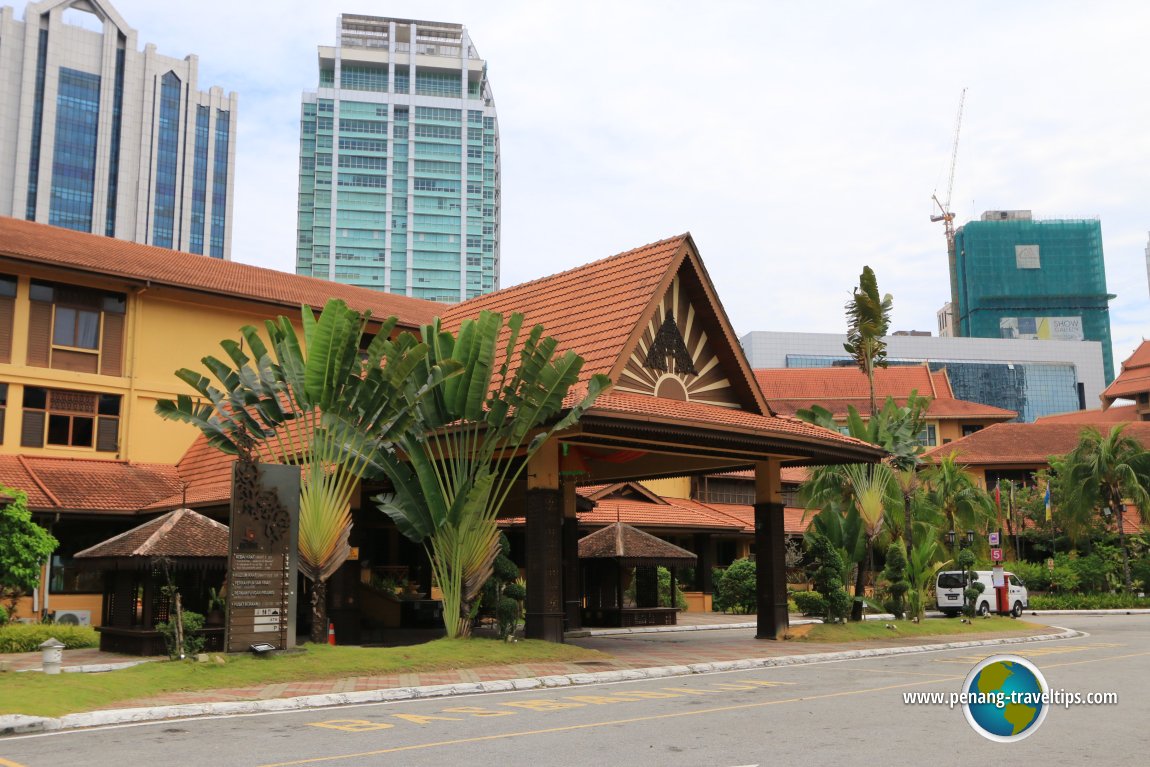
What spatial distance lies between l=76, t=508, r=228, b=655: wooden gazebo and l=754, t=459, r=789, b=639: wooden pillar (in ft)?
36.6

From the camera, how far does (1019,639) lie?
25188 mm

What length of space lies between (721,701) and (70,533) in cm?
1963

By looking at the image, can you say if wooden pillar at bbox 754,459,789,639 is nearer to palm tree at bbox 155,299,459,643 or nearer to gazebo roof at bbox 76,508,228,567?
palm tree at bbox 155,299,459,643

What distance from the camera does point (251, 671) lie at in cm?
1526

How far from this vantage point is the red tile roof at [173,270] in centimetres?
2781

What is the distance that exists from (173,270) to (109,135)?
99162 mm

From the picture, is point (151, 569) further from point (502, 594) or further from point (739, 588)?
point (739, 588)

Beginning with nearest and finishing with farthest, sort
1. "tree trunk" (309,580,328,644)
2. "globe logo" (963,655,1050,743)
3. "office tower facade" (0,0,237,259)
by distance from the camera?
"globe logo" (963,655,1050,743) → "tree trunk" (309,580,328,644) → "office tower facade" (0,0,237,259)

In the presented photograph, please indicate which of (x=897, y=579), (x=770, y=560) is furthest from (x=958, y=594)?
(x=770, y=560)

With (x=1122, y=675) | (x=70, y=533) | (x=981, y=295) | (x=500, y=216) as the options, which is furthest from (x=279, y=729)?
(x=981, y=295)

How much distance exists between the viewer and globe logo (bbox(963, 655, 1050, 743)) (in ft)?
33.9

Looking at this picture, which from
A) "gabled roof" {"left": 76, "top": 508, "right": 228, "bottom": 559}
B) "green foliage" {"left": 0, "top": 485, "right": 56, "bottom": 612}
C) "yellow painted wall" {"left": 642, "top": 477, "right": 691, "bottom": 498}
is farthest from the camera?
"yellow painted wall" {"left": 642, "top": 477, "right": 691, "bottom": 498}

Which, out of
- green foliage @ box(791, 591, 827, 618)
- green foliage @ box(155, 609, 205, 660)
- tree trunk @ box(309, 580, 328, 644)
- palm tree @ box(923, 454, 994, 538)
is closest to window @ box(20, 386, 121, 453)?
green foliage @ box(155, 609, 205, 660)

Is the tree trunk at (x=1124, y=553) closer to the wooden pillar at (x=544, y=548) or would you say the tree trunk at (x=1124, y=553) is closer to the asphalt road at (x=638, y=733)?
the asphalt road at (x=638, y=733)
